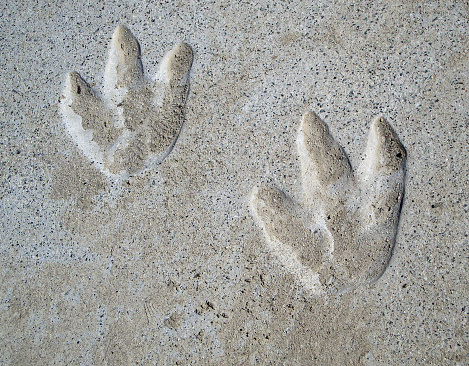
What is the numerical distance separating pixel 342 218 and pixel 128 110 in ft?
3.36

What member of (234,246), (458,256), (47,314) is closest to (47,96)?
(47,314)

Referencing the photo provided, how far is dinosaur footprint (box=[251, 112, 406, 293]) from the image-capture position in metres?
1.27

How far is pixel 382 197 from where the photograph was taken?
127cm

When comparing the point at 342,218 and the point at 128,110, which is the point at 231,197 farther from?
the point at 128,110

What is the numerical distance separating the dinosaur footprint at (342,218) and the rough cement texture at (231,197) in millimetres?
48

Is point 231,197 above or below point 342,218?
above

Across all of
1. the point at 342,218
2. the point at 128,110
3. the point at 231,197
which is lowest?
the point at 342,218

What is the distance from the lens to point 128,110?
133 cm

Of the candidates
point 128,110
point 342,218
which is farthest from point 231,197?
point 128,110

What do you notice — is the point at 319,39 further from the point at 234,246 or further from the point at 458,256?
the point at 458,256

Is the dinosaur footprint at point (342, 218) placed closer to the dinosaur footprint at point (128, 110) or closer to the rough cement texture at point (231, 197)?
the rough cement texture at point (231, 197)

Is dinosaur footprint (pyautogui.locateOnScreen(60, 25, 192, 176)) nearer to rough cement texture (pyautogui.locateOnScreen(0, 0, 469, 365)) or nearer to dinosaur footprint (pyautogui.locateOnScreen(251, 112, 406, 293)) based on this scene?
rough cement texture (pyautogui.locateOnScreen(0, 0, 469, 365))

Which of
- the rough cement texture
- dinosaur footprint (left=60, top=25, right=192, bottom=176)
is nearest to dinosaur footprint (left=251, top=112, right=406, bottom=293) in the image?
the rough cement texture

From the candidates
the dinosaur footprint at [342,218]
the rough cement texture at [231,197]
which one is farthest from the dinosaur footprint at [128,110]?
the dinosaur footprint at [342,218]
